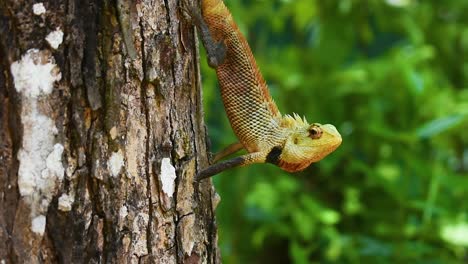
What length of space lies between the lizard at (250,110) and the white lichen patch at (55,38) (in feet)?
1.53

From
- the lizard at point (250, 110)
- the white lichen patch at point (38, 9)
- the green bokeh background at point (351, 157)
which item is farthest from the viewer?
the green bokeh background at point (351, 157)

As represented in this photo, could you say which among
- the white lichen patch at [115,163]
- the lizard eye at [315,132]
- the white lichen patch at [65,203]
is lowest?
the white lichen patch at [65,203]

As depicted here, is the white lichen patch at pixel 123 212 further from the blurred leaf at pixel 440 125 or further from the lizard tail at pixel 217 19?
the blurred leaf at pixel 440 125

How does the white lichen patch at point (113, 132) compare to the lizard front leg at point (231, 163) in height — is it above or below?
below

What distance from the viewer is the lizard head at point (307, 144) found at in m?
2.04

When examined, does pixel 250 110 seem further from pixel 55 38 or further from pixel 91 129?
pixel 55 38

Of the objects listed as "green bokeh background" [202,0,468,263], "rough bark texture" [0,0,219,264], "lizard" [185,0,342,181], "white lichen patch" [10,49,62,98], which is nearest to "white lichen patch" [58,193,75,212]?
"rough bark texture" [0,0,219,264]

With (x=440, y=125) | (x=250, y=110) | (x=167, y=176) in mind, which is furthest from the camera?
(x=440, y=125)

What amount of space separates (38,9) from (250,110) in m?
0.68

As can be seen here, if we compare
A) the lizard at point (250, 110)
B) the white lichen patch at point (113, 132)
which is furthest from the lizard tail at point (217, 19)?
the white lichen patch at point (113, 132)

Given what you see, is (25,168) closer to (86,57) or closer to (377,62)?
(86,57)

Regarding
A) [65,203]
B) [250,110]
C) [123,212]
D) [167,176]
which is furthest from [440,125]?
[65,203]

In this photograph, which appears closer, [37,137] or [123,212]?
[37,137]

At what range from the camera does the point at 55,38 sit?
1.58 metres
